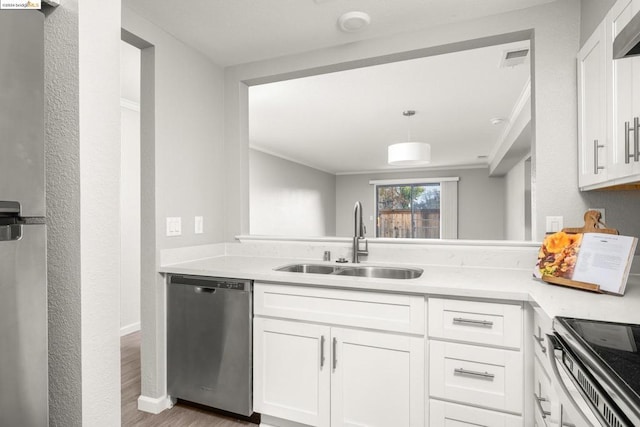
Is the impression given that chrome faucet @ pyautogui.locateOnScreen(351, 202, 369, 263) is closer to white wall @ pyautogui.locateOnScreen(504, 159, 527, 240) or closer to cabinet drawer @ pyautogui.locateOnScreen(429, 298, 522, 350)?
cabinet drawer @ pyautogui.locateOnScreen(429, 298, 522, 350)

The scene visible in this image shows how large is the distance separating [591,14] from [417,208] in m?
7.04

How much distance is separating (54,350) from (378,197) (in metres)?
8.35

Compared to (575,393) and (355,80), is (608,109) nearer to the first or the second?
(575,393)

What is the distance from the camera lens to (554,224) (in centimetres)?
183

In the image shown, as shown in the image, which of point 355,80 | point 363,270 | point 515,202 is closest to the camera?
point 363,270

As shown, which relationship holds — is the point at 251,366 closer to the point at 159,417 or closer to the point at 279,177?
the point at 159,417

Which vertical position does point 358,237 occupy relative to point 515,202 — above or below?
below

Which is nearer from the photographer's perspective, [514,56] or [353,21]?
[353,21]

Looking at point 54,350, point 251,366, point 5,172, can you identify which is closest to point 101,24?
point 5,172

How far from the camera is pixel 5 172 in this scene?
2.23 ft

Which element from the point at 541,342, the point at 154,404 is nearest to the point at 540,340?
the point at 541,342

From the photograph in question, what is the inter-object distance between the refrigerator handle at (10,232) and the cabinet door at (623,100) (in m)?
1.80

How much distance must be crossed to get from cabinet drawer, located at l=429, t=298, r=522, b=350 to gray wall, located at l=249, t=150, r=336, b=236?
4400 mm

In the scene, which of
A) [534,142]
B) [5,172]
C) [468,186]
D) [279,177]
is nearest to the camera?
[5,172]
